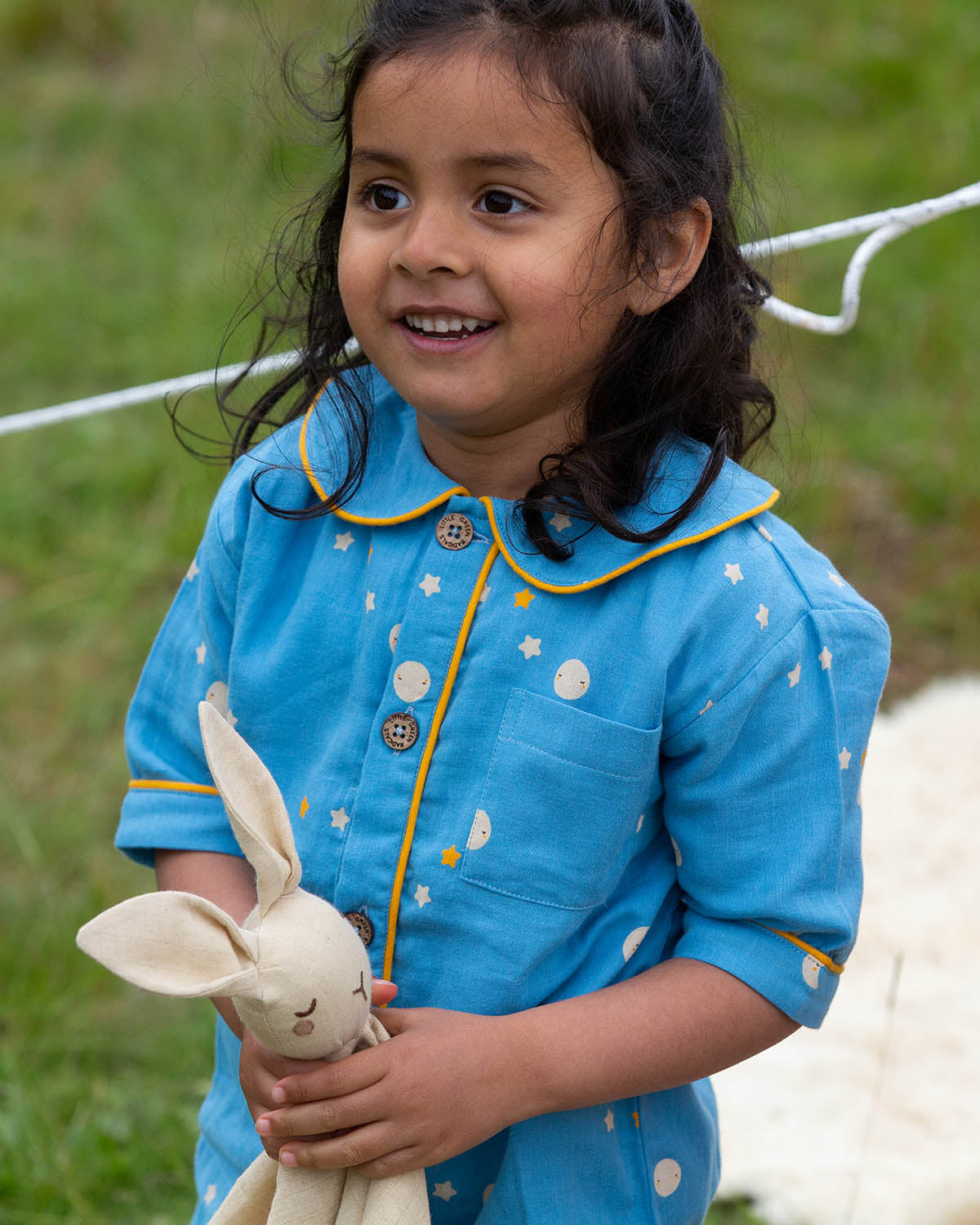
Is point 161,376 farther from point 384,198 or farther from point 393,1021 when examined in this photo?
point 393,1021

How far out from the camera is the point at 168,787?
4.18ft

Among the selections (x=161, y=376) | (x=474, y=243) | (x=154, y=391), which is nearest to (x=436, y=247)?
(x=474, y=243)

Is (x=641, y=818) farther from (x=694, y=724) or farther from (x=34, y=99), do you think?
(x=34, y=99)

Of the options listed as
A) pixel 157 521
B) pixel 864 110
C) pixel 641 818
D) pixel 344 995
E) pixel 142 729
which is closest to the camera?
pixel 344 995

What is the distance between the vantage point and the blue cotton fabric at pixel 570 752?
1.08 m

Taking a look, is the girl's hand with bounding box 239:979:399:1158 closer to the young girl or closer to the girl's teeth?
the young girl

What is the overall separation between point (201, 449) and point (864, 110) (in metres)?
2.63

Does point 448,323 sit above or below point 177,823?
above

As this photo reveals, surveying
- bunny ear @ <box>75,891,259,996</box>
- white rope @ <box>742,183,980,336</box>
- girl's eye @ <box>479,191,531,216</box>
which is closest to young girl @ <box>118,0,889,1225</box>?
girl's eye @ <box>479,191,531,216</box>

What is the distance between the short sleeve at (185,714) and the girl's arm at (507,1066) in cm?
30

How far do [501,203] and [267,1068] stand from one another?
2.19ft

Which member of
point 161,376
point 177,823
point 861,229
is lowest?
point 161,376

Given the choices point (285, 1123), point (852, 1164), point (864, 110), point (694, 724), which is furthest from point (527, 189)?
point (864, 110)

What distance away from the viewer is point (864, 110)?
464 cm
